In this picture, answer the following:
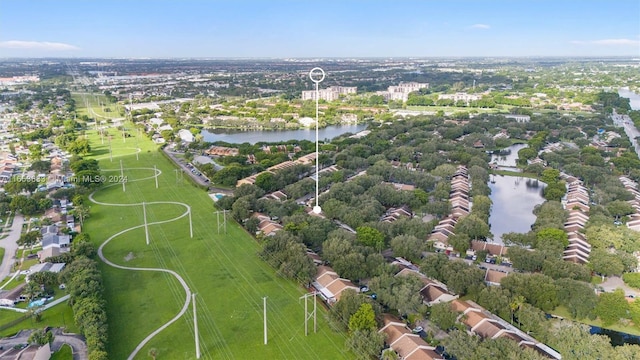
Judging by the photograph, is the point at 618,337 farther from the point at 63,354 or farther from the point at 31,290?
the point at 31,290

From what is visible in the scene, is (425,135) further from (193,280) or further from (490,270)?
(193,280)

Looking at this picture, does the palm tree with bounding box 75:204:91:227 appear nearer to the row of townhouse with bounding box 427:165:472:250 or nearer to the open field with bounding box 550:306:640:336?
the row of townhouse with bounding box 427:165:472:250

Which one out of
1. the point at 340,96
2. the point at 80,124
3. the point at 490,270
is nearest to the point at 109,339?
the point at 490,270

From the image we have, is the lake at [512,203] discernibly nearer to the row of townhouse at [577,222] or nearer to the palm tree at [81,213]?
the row of townhouse at [577,222]

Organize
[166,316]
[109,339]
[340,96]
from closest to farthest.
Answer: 1. [109,339]
2. [166,316]
3. [340,96]

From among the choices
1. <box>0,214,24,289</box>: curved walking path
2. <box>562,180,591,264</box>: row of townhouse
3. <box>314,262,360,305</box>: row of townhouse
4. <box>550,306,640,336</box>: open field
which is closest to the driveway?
<box>562,180,591,264</box>: row of townhouse

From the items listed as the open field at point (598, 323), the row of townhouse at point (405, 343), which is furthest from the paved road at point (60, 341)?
the open field at point (598, 323)
